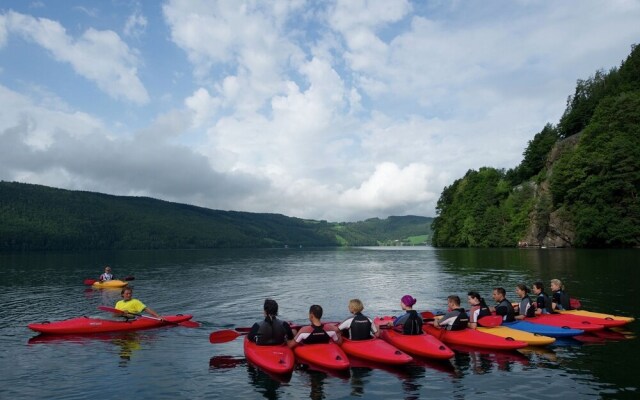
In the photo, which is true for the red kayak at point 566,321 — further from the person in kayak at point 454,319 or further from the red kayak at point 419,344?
the red kayak at point 419,344

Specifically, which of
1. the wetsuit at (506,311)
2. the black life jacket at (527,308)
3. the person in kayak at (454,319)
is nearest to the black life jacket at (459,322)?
the person in kayak at (454,319)

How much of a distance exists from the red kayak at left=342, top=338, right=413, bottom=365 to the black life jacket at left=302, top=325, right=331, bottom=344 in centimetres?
107

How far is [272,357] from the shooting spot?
14.1m

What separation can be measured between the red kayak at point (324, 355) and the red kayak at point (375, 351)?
0.74 metres

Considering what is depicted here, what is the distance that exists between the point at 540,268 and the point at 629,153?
46427 millimetres

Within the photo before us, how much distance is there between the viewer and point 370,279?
159ft

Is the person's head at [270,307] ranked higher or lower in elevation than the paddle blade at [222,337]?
higher

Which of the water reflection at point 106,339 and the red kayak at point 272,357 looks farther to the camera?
the water reflection at point 106,339

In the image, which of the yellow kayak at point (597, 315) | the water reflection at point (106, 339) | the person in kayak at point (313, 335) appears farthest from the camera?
the yellow kayak at point (597, 315)

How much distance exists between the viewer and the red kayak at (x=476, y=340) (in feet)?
52.5

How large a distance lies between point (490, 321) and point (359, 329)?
5802 millimetres

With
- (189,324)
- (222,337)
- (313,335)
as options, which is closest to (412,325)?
(313,335)

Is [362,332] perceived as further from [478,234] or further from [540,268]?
[478,234]

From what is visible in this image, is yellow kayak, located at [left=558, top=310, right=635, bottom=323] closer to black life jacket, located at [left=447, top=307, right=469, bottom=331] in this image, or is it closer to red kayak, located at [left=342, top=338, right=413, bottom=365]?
black life jacket, located at [left=447, top=307, right=469, bottom=331]
